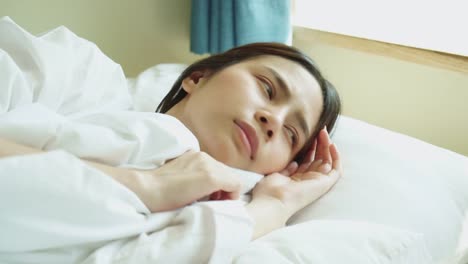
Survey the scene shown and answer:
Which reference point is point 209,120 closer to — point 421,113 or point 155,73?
point 155,73

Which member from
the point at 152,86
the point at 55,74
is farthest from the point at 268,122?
the point at 152,86

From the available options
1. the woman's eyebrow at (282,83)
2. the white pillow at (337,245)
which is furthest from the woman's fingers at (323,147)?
the white pillow at (337,245)

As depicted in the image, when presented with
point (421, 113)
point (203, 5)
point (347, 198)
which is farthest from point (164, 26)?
point (347, 198)

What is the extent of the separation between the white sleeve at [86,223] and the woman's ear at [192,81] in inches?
18.8

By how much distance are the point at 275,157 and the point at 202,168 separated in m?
0.26

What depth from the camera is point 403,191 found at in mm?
918

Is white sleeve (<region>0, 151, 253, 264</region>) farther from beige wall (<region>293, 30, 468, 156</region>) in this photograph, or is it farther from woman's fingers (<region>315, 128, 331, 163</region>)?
beige wall (<region>293, 30, 468, 156</region>)

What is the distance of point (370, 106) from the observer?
1622 mm

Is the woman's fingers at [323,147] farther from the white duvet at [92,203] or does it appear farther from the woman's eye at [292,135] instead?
the white duvet at [92,203]

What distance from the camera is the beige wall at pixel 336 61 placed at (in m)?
1.41

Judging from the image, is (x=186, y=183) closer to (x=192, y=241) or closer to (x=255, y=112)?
(x=192, y=241)

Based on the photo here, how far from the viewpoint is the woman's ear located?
1.11 meters

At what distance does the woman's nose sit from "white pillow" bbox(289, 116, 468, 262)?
0.15 metres

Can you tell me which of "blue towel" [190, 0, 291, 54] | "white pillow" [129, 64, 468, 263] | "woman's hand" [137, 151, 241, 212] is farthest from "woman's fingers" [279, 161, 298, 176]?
"blue towel" [190, 0, 291, 54]
